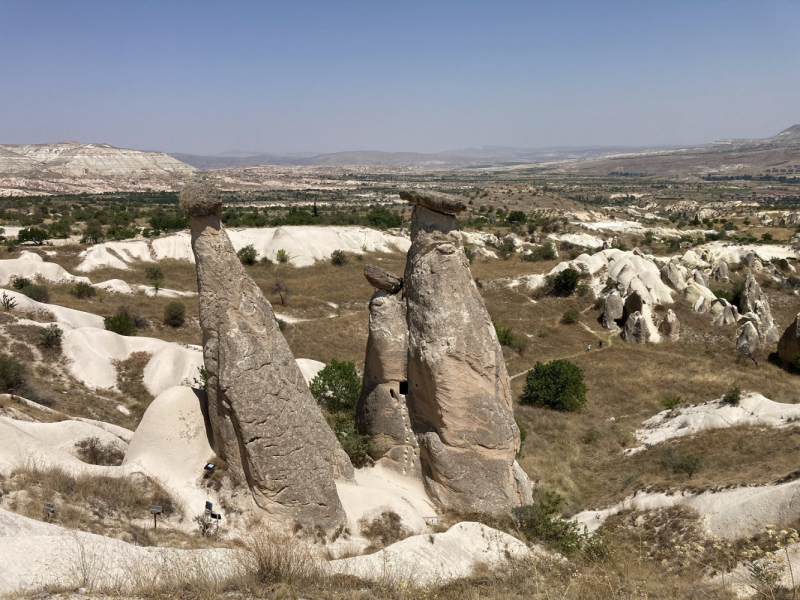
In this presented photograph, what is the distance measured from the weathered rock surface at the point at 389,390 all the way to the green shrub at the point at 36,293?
2539 cm

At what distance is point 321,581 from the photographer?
232 inches

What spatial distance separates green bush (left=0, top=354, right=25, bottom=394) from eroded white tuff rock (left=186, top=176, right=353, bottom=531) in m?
10.8

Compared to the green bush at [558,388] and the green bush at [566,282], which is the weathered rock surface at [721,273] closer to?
the green bush at [566,282]

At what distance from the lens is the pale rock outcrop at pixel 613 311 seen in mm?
31359

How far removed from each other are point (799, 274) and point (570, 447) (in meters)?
38.4

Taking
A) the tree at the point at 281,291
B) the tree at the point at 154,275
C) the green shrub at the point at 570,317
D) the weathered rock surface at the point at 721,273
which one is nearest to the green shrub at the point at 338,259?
the tree at the point at 281,291

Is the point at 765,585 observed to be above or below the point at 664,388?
above

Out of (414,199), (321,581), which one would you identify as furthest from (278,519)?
(414,199)

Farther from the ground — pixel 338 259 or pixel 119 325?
pixel 338 259

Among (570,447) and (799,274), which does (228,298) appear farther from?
(799,274)

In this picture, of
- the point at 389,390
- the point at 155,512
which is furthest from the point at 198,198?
the point at 389,390

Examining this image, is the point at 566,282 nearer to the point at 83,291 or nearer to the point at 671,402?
the point at 671,402

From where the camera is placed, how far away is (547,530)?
29.9 feet

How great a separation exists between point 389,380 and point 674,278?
3003 cm
